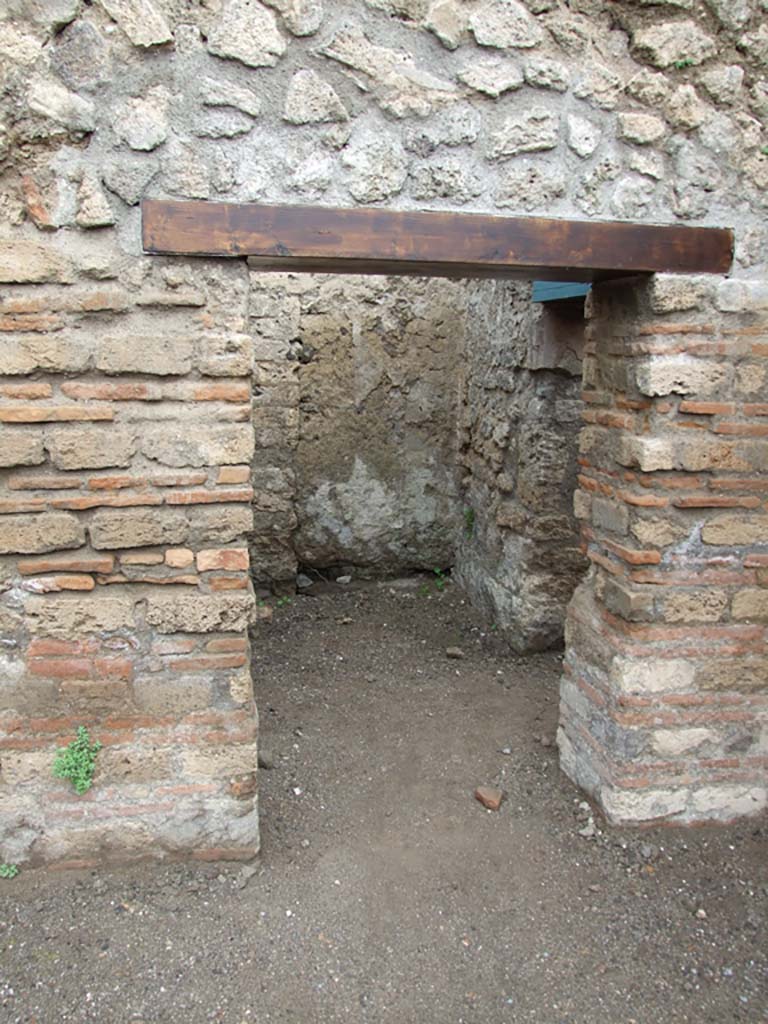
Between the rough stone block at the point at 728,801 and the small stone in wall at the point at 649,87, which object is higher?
the small stone in wall at the point at 649,87

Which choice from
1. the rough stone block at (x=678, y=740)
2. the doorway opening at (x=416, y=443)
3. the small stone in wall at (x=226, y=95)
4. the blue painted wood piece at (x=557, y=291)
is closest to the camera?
the small stone in wall at (x=226, y=95)

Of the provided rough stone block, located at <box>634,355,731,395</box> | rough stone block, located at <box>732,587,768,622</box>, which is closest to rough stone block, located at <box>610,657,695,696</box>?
rough stone block, located at <box>732,587,768,622</box>

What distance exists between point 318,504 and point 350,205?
333cm

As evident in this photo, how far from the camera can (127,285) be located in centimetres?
254

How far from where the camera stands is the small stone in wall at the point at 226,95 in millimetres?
2473

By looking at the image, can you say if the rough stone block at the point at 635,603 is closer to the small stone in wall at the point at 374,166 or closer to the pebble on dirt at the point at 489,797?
the pebble on dirt at the point at 489,797

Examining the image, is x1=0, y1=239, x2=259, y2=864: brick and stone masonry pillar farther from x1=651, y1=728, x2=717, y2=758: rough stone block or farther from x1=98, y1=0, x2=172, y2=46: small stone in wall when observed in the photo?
x1=651, y1=728, x2=717, y2=758: rough stone block

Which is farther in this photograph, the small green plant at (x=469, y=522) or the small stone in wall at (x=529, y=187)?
the small green plant at (x=469, y=522)

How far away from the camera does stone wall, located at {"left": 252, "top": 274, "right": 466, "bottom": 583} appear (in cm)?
536

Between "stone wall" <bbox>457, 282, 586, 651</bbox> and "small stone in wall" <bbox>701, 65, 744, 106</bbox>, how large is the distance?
161cm

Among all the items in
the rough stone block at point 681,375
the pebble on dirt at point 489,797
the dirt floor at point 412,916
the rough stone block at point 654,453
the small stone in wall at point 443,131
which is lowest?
the dirt floor at point 412,916

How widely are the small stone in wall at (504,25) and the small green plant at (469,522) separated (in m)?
3.46

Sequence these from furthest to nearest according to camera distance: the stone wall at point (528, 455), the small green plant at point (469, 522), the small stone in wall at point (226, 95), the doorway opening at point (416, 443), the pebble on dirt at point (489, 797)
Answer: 1. the small green plant at point (469, 522)
2. the doorway opening at point (416, 443)
3. the stone wall at point (528, 455)
4. the pebble on dirt at point (489, 797)
5. the small stone in wall at point (226, 95)

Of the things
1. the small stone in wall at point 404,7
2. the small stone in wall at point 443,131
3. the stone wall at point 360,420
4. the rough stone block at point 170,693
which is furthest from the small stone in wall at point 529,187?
the stone wall at point 360,420
